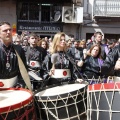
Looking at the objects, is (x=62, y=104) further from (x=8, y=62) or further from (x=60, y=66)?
(x=60, y=66)

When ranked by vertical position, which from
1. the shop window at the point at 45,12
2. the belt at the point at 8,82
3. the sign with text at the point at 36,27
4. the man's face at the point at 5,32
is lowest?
the belt at the point at 8,82

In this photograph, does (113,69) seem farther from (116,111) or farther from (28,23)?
(28,23)

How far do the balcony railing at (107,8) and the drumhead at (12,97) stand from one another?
54.4ft

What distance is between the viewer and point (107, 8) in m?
20.4

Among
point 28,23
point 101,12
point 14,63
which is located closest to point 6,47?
point 14,63

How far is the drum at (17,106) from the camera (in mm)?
3211

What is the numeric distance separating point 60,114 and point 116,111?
82cm

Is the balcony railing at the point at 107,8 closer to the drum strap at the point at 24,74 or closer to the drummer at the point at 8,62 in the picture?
the drummer at the point at 8,62

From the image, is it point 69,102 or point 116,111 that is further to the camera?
point 69,102

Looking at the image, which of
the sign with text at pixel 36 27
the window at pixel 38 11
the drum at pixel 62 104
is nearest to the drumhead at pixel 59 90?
the drum at pixel 62 104

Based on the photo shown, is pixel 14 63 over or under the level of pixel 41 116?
over

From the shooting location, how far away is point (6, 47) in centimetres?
413

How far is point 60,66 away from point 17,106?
226 centimetres

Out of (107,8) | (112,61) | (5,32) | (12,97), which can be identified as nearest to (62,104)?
(12,97)
